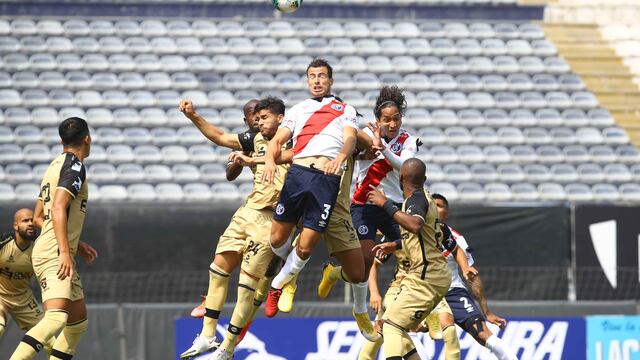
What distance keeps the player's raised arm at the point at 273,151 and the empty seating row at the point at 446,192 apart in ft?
31.8

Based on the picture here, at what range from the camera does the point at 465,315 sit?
12.5 metres

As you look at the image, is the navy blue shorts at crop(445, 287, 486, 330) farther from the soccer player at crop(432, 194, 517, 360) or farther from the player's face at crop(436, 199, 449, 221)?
the player's face at crop(436, 199, 449, 221)

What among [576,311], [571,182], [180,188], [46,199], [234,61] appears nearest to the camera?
[46,199]

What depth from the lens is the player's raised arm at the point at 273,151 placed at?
30.6 feet

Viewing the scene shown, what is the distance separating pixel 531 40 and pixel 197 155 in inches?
320

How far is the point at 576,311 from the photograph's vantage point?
51.8 feet

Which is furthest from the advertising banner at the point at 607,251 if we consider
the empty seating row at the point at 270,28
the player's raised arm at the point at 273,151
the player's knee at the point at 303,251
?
the player's raised arm at the point at 273,151

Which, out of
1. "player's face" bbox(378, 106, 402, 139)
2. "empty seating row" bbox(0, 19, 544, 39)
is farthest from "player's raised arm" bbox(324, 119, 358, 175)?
"empty seating row" bbox(0, 19, 544, 39)

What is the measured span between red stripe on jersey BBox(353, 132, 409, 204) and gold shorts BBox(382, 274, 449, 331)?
113cm

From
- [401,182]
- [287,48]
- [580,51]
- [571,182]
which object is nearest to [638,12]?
[580,51]

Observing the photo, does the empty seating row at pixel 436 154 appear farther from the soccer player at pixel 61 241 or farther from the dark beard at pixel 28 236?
the soccer player at pixel 61 241

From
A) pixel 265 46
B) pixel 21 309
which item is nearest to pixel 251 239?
pixel 21 309

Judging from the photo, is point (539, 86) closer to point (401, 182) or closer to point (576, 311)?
Result: point (576, 311)

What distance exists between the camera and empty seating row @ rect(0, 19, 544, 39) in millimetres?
23125
